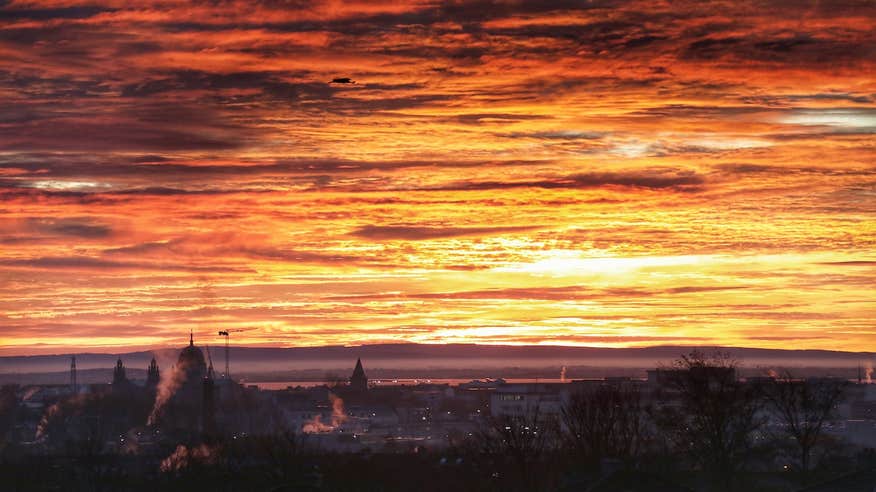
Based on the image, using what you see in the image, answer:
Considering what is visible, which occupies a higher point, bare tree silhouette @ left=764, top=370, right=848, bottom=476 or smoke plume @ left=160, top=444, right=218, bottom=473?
bare tree silhouette @ left=764, top=370, right=848, bottom=476

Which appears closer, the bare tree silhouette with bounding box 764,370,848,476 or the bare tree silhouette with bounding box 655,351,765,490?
the bare tree silhouette with bounding box 655,351,765,490

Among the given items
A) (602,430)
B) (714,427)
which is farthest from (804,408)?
(714,427)

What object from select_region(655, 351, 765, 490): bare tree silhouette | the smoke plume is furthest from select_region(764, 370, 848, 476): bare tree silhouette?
the smoke plume

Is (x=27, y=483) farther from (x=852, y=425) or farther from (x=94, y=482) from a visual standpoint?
(x=852, y=425)

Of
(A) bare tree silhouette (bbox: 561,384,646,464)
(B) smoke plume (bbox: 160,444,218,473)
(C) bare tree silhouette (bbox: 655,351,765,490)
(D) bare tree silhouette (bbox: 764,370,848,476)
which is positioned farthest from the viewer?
(B) smoke plume (bbox: 160,444,218,473)

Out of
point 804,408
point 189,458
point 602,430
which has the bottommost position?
point 189,458

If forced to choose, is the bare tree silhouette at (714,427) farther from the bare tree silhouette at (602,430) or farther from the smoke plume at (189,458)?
the smoke plume at (189,458)

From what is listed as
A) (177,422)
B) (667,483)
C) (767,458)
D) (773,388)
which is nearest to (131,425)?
(177,422)

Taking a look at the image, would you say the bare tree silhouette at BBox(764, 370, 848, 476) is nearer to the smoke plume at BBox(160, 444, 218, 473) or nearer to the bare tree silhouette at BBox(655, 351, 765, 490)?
the bare tree silhouette at BBox(655, 351, 765, 490)

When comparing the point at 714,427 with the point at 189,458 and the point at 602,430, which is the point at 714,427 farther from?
the point at 189,458

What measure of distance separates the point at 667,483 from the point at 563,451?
4641 centimetres

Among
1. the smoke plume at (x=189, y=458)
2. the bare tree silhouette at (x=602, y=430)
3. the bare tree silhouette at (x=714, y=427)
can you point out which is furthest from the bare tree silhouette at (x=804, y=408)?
the smoke plume at (x=189, y=458)

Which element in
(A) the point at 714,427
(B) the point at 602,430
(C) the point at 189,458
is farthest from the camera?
(C) the point at 189,458

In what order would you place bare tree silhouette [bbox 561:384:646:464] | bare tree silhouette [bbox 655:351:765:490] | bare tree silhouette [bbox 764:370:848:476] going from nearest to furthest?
bare tree silhouette [bbox 655:351:765:490] → bare tree silhouette [bbox 764:370:848:476] → bare tree silhouette [bbox 561:384:646:464]
